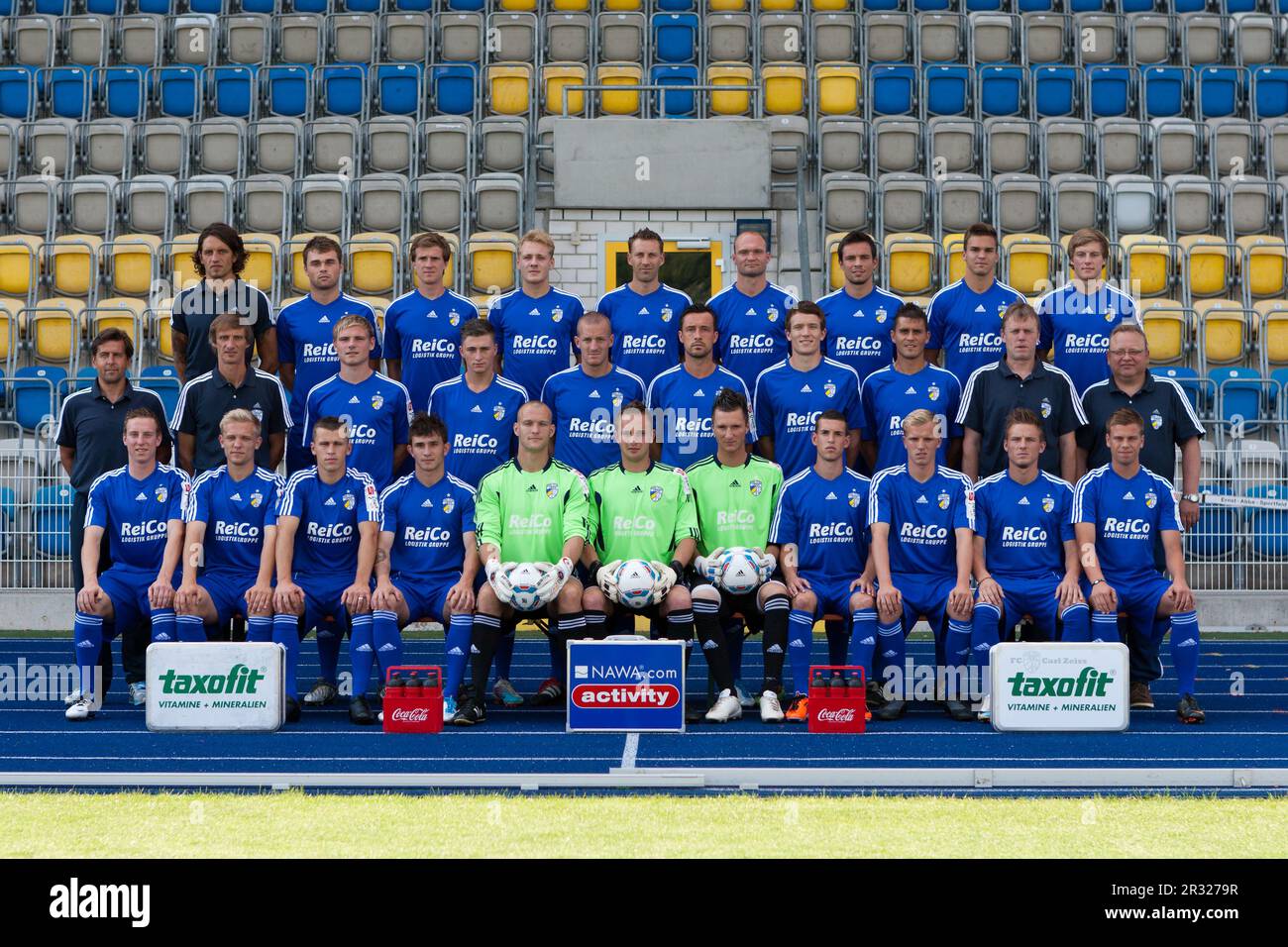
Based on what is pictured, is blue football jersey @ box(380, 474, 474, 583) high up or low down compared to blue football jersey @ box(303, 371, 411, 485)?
down

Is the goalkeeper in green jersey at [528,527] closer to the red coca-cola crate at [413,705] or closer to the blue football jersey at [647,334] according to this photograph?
the red coca-cola crate at [413,705]

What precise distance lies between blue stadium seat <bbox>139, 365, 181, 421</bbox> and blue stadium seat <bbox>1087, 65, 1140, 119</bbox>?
8.53 metres

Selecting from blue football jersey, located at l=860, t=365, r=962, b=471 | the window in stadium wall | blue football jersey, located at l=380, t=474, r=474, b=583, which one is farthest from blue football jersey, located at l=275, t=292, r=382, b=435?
the window in stadium wall

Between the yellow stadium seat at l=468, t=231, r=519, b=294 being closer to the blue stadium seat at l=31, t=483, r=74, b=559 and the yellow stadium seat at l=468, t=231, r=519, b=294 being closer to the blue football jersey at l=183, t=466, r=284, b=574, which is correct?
the blue stadium seat at l=31, t=483, r=74, b=559

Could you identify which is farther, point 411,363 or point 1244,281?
point 1244,281

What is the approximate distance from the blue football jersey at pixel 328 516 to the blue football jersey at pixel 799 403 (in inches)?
75.4

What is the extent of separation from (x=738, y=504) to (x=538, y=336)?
1.44 metres

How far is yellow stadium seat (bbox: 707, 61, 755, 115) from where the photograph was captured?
14.8m

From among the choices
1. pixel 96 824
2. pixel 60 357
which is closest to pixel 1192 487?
pixel 96 824

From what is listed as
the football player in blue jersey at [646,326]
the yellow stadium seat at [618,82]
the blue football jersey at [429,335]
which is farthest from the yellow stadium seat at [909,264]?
the blue football jersey at [429,335]

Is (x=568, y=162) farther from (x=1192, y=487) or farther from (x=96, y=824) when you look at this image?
(x=96, y=824)

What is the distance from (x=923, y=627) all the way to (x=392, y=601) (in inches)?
184

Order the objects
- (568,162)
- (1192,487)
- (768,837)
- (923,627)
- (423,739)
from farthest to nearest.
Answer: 1. (568,162)
2. (923,627)
3. (1192,487)
4. (423,739)
5. (768,837)

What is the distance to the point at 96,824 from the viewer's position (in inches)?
201
